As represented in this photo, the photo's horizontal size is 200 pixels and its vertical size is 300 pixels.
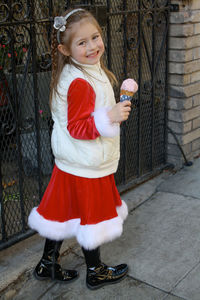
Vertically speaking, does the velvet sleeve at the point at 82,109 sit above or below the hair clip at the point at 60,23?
below

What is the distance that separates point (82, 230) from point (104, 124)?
721mm

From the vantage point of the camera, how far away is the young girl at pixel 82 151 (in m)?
2.34

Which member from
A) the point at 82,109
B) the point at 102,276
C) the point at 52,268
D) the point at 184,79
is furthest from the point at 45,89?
the point at 184,79

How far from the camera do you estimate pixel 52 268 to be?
2861 mm

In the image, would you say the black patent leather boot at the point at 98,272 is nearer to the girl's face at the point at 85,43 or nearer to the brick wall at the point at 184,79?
the girl's face at the point at 85,43

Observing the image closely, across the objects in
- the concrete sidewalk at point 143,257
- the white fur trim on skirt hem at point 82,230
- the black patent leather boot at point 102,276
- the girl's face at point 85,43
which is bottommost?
the concrete sidewalk at point 143,257

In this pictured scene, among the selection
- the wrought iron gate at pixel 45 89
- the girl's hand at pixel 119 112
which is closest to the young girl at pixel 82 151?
the girl's hand at pixel 119 112

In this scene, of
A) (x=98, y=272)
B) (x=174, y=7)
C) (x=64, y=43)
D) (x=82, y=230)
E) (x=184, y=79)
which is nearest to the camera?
(x=64, y=43)

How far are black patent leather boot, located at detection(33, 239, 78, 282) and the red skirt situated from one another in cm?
15

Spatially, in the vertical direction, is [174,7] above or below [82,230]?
above

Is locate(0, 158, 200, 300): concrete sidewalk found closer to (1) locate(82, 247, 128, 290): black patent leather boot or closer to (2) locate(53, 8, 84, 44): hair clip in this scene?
(1) locate(82, 247, 128, 290): black patent leather boot

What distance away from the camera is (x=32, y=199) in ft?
12.1

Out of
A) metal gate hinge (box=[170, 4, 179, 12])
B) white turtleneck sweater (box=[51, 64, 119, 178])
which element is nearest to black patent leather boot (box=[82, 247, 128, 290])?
white turtleneck sweater (box=[51, 64, 119, 178])

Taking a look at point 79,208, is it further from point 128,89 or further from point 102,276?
point 128,89
